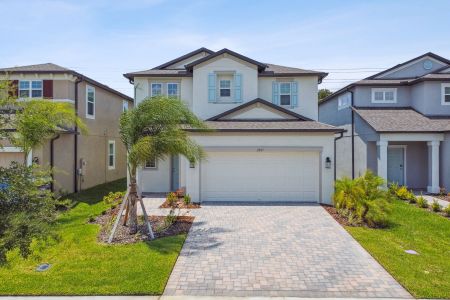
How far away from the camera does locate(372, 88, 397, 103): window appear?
19.6 metres

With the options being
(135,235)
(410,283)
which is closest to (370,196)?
(410,283)

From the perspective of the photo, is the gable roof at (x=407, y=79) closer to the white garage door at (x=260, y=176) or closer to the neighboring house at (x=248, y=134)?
the neighboring house at (x=248, y=134)

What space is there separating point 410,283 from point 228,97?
40.9 feet

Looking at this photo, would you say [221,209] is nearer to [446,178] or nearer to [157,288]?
[157,288]

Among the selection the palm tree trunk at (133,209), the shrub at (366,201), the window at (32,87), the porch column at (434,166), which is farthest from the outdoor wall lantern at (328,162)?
the window at (32,87)

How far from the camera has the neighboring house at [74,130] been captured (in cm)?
1577

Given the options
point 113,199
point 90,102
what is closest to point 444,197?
point 113,199

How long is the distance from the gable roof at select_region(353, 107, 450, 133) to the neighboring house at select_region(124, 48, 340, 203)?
130 inches

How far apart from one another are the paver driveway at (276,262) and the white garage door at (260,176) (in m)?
3.06

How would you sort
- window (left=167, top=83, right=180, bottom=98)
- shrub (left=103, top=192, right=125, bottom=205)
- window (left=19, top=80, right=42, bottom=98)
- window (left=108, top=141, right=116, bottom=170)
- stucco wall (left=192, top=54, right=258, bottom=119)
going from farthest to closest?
1. window (left=108, top=141, right=116, bottom=170)
2. window (left=167, top=83, right=180, bottom=98)
3. stucco wall (left=192, top=54, right=258, bottom=119)
4. window (left=19, top=80, right=42, bottom=98)
5. shrub (left=103, top=192, right=125, bottom=205)

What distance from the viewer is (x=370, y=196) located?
36.2ft

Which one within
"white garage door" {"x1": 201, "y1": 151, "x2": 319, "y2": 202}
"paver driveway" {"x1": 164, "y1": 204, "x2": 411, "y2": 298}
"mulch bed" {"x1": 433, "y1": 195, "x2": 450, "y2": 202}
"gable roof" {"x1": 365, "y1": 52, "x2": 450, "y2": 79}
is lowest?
"paver driveway" {"x1": 164, "y1": 204, "x2": 411, "y2": 298}

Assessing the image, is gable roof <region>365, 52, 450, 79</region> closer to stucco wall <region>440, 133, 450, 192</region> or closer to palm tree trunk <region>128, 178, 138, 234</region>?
stucco wall <region>440, 133, 450, 192</region>

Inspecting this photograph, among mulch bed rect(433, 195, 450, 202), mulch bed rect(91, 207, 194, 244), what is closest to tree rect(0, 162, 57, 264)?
mulch bed rect(91, 207, 194, 244)
